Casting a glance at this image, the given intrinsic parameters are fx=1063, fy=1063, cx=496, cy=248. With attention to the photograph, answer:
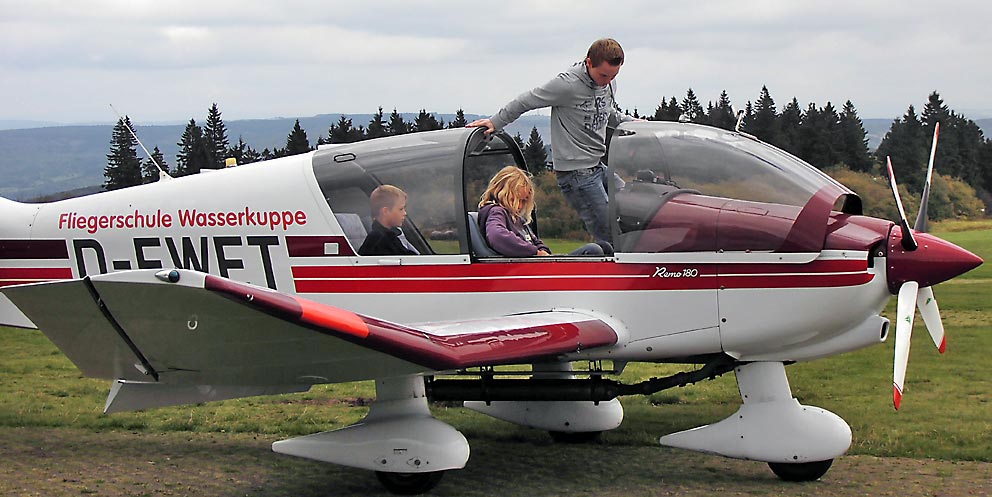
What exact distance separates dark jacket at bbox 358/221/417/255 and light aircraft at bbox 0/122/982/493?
68 millimetres

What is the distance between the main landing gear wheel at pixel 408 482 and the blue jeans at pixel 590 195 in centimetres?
185

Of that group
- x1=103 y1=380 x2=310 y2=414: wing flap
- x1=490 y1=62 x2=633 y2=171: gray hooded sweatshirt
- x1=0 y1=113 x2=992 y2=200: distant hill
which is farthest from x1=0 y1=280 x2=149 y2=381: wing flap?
x1=0 y1=113 x2=992 y2=200: distant hill

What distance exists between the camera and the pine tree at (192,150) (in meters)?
17.2

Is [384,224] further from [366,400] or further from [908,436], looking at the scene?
[908,436]

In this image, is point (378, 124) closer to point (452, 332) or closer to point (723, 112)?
point (723, 112)

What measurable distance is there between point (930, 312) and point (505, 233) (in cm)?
266

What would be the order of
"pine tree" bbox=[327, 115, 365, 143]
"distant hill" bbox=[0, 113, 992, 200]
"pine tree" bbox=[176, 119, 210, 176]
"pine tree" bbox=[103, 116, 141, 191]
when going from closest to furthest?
"pine tree" bbox=[327, 115, 365, 143] → "pine tree" bbox=[176, 119, 210, 176] → "pine tree" bbox=[103, 116, 141, 191] → "distant hill" bbox=[0, 113, 992, 200]

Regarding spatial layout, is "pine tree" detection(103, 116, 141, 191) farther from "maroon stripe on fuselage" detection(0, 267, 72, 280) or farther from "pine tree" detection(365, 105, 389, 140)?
"maroon stripe on fuselage" detection(0, 267, 72, 280)

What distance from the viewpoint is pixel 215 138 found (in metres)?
18.0

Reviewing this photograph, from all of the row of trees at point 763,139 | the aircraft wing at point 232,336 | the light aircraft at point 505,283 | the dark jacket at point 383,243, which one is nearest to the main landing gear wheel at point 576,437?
the light aircraft at point 505,283

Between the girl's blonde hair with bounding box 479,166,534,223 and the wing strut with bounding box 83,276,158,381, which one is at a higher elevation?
the girl's blonde hair with bounding box 479,166,534,223

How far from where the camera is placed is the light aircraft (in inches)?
228

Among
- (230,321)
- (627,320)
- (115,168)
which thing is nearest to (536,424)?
(627,320)

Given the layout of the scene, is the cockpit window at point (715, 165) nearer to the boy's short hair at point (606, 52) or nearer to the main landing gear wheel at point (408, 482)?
the boy's short hair at point (606, 52)
